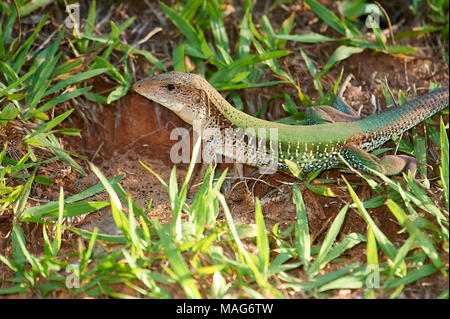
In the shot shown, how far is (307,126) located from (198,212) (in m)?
1.44

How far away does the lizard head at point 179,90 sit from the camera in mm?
4203

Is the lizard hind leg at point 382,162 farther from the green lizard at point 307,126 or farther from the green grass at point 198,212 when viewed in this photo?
the green grass at point 198,212

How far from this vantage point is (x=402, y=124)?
14.2ft

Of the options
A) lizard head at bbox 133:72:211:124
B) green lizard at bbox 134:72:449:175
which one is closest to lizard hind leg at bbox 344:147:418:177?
green lizard at bbox 134:72:449:175

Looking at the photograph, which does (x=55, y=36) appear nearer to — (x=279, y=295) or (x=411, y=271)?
(x=279, y=295)

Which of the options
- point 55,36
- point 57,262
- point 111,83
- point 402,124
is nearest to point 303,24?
point 402,124

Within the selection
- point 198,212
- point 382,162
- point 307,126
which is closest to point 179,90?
point 307,126

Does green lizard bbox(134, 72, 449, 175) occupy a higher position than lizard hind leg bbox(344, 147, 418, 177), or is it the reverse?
green lizard bbox(134, 72, 449, 175)

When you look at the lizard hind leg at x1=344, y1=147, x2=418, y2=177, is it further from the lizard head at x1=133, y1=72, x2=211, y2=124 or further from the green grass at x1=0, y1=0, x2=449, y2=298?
the lizard head at x1=133, y1=72, x2=211, y2=124

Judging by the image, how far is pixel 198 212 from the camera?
131 inches

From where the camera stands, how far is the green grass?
3.11 metres

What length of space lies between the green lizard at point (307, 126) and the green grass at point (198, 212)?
0.67 feet

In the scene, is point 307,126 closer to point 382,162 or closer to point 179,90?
point 382,162

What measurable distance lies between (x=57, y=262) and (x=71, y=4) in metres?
3.09
